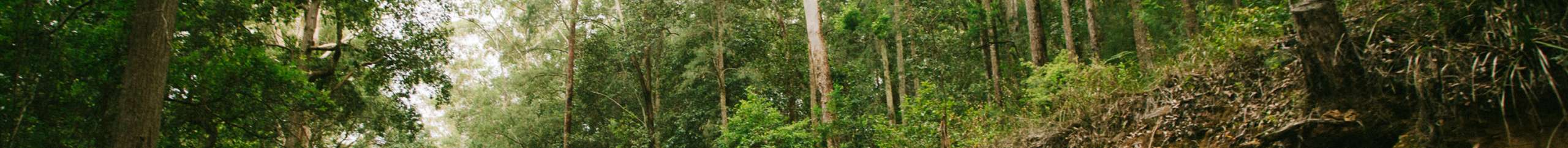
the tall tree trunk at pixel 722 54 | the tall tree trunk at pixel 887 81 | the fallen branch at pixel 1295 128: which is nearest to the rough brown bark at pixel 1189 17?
the tall tree trunk at pixel 887 81

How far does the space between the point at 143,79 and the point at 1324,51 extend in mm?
9502

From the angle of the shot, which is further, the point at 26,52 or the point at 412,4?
the point at 412,4

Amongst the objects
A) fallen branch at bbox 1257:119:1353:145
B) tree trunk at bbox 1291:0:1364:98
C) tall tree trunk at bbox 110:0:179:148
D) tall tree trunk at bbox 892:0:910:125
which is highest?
tall tree trunk at bbox 892:0:910:125

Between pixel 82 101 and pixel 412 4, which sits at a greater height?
pixel 412 4

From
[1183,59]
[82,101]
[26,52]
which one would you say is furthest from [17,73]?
[1183,59]

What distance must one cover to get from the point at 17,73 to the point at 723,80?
16314 mm

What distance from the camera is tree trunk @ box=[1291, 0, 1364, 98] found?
17.6 feet

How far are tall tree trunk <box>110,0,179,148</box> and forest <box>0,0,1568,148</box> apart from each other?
2 centimetres

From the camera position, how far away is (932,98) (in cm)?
1536

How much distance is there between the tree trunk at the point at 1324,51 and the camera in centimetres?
537

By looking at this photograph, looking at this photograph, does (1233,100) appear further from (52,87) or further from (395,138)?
(395,138)

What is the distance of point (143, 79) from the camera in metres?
9.57

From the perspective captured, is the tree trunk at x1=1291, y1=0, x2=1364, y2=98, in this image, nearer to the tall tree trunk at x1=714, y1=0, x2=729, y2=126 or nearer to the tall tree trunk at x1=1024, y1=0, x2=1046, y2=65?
the tall tree trunk at x1=1024, y1=0, x2=1046, y2=65

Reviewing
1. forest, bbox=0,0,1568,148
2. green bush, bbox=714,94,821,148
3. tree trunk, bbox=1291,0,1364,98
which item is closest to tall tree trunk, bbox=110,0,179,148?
forest, bbox=0,0,1568,148
